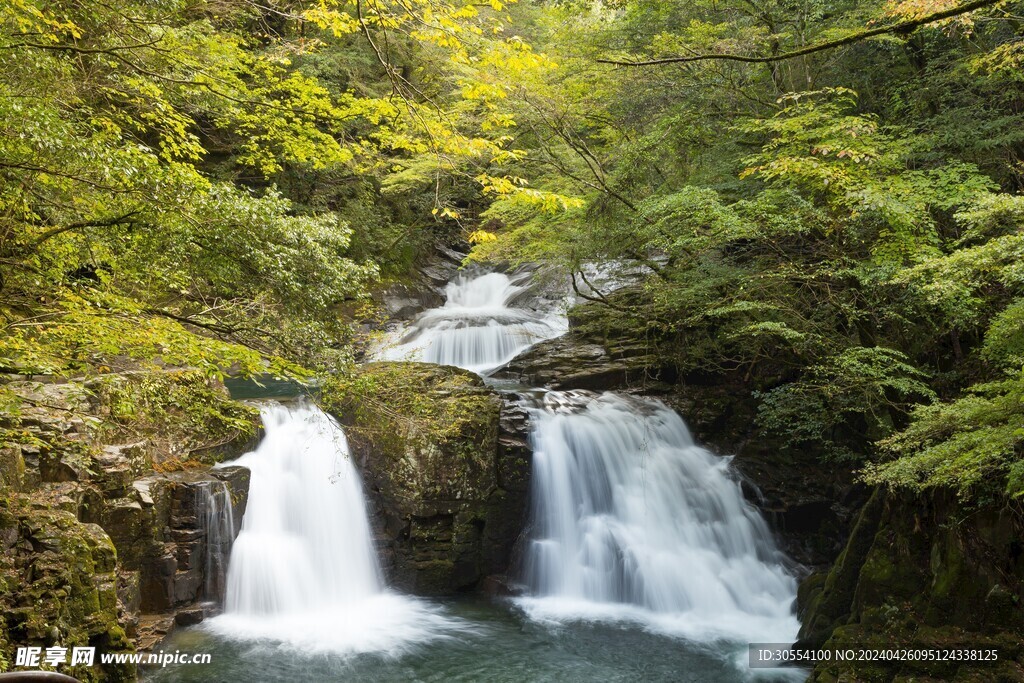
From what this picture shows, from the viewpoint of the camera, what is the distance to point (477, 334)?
16781mm

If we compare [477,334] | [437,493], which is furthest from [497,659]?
[477,334]

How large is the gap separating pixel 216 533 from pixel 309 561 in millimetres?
1559

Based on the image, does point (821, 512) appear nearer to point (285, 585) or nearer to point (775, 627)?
point (775, 627)

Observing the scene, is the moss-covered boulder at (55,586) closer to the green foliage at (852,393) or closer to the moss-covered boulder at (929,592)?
the moss-covered boulder at (929,592)

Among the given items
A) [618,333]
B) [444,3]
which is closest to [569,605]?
[618,333]

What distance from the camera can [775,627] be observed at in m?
9.96

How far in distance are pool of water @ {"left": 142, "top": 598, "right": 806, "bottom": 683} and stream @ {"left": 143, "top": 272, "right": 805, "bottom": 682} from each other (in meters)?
0.03

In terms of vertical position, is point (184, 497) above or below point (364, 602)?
above

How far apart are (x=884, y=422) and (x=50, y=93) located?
11094 millimetres

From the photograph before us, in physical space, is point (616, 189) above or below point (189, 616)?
above

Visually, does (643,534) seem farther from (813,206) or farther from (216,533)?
(216,533)

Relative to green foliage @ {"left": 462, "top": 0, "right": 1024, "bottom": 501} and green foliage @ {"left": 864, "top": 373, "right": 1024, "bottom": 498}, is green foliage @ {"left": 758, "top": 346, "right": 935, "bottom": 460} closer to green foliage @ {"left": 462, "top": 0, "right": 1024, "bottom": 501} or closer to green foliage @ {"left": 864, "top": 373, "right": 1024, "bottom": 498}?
green foliage @ {"left": 462, "top": 0, "right": 1024, "bottom": 501}

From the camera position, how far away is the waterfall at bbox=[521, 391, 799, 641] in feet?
34.3

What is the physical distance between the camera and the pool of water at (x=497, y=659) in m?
7.64
